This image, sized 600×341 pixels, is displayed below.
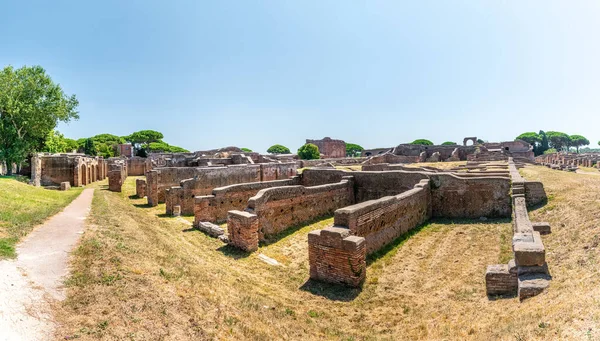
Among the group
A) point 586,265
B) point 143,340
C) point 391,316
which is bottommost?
point 391,316

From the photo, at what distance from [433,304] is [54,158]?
29.4 metres

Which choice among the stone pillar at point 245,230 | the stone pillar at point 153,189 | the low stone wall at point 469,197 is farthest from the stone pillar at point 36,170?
the low stone wall at point 469,197

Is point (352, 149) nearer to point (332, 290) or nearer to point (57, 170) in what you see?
point (57, 170)

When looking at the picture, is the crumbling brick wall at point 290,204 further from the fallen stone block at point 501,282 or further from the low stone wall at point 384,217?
the fallen stone block at point 501,282

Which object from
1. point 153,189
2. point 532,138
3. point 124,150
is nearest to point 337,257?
point 153,189

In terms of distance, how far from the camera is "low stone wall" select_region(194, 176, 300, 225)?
13.6 m

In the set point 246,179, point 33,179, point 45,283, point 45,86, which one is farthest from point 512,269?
point 45,86

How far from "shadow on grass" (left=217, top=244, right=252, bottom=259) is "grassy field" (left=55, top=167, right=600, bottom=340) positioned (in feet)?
0.27

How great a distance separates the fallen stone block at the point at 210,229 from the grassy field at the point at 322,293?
1.26 m

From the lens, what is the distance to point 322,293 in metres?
7.68

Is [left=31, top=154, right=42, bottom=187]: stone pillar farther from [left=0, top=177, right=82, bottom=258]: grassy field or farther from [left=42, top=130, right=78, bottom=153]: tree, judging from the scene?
[left=0, top=177, right=82, bottom=258]: grassy field

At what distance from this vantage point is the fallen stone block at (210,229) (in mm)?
12336

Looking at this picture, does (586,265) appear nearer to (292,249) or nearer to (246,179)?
(292,249)

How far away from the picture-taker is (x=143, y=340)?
4.14 m
